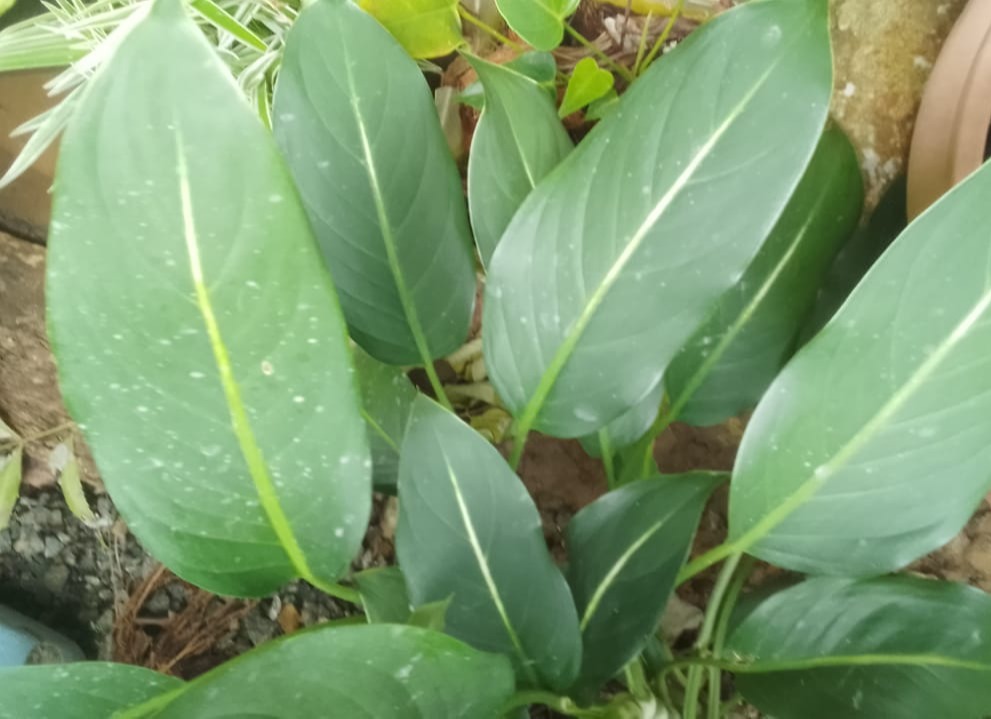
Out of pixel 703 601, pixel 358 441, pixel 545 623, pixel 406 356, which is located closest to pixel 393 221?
pixel 406 356

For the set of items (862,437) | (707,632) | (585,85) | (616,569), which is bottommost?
(707,632)

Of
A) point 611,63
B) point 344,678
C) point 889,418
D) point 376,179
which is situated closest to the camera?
point 344,678

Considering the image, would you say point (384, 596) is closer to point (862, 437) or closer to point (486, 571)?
point (486, 571)

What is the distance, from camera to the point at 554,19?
710 millimetres

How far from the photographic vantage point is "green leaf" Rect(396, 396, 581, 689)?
58 centimetres

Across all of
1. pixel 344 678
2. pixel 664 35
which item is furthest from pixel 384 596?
pixel 664 35

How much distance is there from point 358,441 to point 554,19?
0.43 metres

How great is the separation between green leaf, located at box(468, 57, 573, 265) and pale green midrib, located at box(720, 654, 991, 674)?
0.41 metres

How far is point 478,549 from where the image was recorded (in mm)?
598

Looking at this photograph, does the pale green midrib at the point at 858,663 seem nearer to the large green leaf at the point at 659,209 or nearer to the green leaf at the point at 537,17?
the large green leaf at the point at 659,209

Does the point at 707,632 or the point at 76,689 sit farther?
the point at 707,632

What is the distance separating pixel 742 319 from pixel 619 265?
0.18m

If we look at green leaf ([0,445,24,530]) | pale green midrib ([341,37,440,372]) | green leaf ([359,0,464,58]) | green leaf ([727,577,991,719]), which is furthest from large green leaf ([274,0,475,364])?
green leaf ([0,445,24,530])

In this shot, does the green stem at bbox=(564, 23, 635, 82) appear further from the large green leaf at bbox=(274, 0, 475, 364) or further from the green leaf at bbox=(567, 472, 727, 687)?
the green leaf at bbox=(567, 472, 727, 687)
